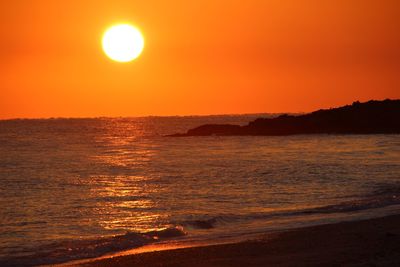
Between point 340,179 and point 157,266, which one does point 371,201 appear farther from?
point 157,266

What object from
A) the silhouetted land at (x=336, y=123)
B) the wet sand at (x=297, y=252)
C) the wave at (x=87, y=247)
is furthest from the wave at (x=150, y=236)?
the silhouetted land at (x=336, y=123)

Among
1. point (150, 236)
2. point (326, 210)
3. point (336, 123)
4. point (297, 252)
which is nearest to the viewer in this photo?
point (297, 252)

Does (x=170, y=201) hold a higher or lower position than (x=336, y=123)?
lower

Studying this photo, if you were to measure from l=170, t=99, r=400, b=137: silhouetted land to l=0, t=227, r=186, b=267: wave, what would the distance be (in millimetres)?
96243

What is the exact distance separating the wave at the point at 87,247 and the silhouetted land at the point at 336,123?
9624cm

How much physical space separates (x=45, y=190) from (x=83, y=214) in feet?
31.0

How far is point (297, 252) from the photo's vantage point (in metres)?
18.8

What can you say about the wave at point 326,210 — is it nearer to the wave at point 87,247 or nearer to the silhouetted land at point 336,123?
the wave at point 87,247

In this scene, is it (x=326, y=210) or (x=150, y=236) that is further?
(x=326, y=210)

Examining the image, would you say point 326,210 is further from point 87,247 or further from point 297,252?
point 87,247

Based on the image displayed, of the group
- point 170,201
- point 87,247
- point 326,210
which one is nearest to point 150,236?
point 87,247

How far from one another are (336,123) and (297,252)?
109 meters

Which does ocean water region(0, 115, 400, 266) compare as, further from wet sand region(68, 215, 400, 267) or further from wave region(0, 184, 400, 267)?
wet sand region(68, 215, 400, 267)

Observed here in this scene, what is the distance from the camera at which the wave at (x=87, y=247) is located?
755 inches
